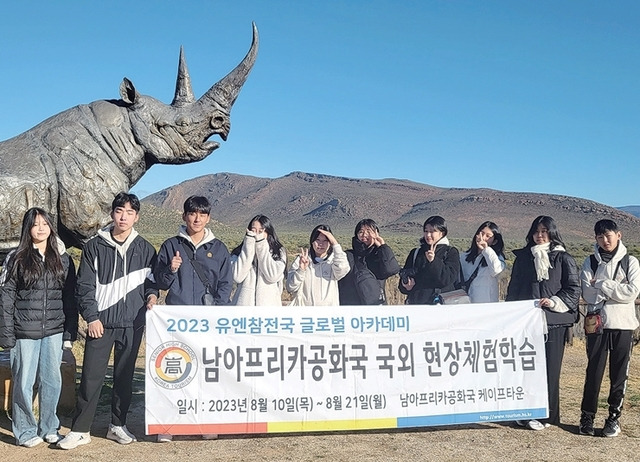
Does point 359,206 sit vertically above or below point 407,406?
above

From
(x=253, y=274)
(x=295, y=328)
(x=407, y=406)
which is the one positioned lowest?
(x=407, y=406)

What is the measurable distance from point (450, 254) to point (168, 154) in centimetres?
286

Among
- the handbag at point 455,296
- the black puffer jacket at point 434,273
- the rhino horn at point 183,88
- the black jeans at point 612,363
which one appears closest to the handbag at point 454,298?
the handbag at point 455,296

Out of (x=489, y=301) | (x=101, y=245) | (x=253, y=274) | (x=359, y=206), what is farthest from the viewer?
(x=359, y=206)

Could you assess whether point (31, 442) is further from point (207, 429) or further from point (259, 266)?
point (259, 266)

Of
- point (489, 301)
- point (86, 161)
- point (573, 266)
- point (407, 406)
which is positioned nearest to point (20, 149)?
point (86, 161)

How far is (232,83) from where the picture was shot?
559cm

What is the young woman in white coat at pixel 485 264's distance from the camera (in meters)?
6.06

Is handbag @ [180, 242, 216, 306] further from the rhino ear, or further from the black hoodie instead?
the rhino ear

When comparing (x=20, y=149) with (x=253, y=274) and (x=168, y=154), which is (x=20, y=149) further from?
(x=253, y=274)

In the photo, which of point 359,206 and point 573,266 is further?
point 359,206

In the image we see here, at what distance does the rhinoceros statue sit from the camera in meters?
5.07

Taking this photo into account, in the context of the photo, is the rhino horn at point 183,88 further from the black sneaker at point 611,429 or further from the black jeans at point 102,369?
the black sneaker at point 611,429

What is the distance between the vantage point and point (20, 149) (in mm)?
5195
